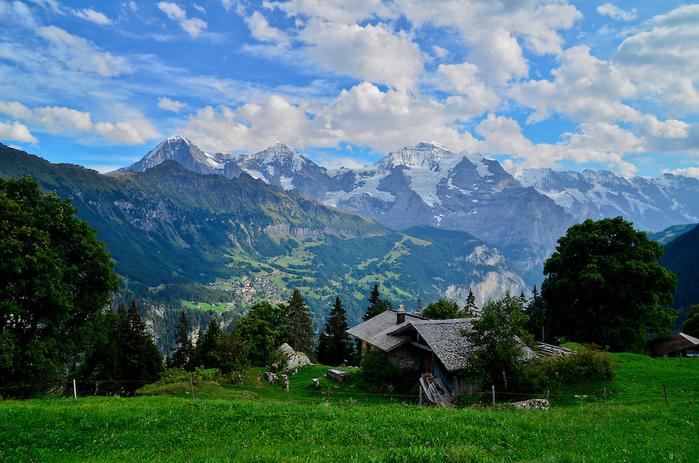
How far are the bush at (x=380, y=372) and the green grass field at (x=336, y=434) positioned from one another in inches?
704

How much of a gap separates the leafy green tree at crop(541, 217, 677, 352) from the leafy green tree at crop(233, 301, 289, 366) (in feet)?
135

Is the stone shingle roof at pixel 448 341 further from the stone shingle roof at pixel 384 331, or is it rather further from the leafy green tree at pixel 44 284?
the leafy green tree at pixel 44 284

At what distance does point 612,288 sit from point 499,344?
19678 millimetres

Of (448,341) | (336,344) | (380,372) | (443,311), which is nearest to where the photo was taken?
(448,341)

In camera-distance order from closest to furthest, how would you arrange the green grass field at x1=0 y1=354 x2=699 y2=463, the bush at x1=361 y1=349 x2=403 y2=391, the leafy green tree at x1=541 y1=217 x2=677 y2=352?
the green grass field at x1=0 y1=354 x2=699 y2=463 → the bush at x1=361 y1=349 x2=403 y2=391 → the leafy green tree at x1=541 y1=217 x2=677 y2=352

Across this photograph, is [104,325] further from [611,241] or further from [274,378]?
[611,241]

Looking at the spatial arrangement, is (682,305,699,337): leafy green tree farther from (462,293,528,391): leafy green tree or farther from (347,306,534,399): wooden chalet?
(462,293,528,391): leafy green tree

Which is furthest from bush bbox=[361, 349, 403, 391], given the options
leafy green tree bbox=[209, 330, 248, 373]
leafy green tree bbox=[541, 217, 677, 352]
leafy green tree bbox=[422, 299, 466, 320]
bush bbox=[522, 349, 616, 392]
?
leafy green tree bbox=[422, 299, 466, 320]

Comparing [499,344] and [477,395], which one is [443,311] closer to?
[477,395]

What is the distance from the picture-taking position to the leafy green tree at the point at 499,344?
24.8 m

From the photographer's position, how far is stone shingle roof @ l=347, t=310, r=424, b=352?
37.2 meters

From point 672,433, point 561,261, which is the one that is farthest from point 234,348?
point 561,261

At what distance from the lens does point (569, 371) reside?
81.4 feet

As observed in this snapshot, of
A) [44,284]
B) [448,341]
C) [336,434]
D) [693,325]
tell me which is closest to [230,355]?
[44,284]
